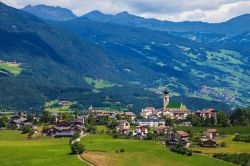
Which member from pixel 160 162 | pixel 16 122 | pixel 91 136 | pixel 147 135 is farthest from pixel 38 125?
pixel 160 162

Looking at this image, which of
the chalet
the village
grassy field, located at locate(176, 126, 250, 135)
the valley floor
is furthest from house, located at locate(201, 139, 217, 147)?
the chalet

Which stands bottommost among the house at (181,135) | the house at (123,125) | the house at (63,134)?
the house at (181,135)

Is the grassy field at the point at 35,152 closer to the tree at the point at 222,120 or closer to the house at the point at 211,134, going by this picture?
the house at the point at 211,134

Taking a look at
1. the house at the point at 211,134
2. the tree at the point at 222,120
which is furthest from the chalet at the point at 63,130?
the tree at the point at 222,120

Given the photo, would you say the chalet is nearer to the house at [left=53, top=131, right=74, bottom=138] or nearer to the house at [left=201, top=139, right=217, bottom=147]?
the house at [left=53, top=131, right=74, bottom=138]

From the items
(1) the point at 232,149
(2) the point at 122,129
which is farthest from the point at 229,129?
(1) the point at 232,149

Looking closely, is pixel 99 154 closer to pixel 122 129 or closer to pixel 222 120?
pixel 122 129
